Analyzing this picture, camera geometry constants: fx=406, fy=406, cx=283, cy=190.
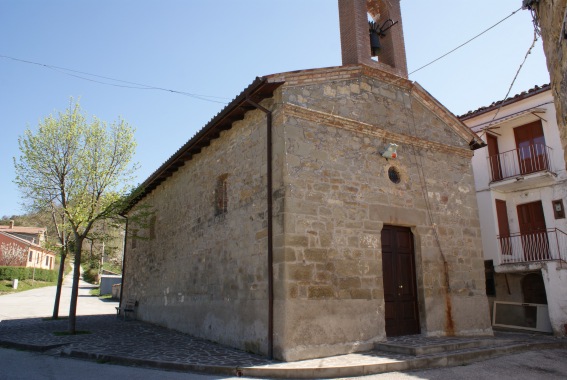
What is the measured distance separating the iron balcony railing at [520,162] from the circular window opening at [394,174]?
A: 588cm

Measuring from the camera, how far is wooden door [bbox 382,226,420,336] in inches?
328

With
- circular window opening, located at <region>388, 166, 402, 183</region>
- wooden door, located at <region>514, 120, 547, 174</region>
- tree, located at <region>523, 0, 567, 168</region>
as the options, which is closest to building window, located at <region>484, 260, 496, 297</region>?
wooden door, located at <region>514, 120, 547, 174</region>

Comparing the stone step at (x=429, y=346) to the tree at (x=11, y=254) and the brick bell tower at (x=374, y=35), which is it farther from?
the tree at (x=11, y=254)

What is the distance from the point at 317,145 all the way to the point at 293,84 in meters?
1.27

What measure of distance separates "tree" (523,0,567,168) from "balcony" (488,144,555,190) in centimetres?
859

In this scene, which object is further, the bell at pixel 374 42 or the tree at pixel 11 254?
the tree at pixel 11 254

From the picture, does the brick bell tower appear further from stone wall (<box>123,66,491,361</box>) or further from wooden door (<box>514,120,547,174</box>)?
wooden door (<box>514,120,547,174</box>)

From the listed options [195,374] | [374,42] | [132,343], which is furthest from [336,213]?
[132,343]

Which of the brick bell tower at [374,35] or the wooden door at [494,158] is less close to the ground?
the brick bell tower at [374,35]

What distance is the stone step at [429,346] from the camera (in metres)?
6.79

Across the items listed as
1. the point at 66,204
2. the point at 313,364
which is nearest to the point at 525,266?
the point at 313,364

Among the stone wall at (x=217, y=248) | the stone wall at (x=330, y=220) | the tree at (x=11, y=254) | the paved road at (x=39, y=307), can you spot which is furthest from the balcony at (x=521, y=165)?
the tree at (x=11, y=254)

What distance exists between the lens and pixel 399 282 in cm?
857

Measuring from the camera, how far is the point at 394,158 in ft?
29.2
